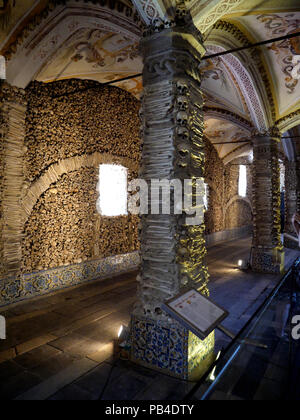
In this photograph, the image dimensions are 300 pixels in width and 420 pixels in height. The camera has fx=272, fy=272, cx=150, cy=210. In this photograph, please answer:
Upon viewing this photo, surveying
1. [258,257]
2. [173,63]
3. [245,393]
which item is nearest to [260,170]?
[258,257]

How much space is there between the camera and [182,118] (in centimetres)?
291

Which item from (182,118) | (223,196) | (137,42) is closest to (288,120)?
(137,42)

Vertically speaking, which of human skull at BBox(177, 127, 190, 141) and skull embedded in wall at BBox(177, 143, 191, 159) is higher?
human skull at BBox(177, 127, 190, 141)

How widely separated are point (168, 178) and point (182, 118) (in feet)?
2.15

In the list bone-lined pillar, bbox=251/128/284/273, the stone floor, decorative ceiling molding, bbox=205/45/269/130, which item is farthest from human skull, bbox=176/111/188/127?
bone-lined pillar, bbox=251/128/284/273

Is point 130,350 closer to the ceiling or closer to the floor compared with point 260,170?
closer to the floor

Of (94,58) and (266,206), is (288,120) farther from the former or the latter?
(94,58)

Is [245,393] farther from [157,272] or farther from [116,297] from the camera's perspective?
[116,297]

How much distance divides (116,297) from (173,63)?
442 centimetres

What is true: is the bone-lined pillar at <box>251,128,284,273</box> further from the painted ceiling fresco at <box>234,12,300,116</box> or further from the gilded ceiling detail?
the gilded ceiling detail

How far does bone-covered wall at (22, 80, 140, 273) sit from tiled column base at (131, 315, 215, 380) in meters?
3.22

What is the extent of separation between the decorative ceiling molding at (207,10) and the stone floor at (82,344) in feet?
13.2

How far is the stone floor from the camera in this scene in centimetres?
271

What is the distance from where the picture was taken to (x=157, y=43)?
306cm
